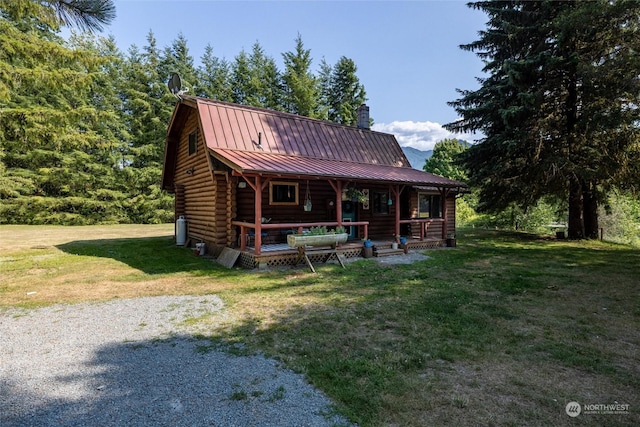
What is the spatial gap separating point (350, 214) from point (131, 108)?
22388 mm

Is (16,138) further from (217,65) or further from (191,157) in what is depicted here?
(217,65)

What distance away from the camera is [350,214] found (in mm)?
12578

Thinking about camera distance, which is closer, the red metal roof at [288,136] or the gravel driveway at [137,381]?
the gravel driveway at [137,381]

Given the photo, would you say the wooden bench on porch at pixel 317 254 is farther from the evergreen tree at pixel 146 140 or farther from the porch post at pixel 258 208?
the evergreen tree at pixel 146 140

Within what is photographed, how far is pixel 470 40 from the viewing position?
15508 millimetres

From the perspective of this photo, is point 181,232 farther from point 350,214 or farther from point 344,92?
point 344,92

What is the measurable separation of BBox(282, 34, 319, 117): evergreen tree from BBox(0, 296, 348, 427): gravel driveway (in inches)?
987

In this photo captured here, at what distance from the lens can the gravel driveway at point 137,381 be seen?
264 centimetres

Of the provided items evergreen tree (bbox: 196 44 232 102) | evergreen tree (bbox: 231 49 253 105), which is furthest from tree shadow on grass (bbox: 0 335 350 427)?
evergreen tree (bbox: 196 44 232 102)

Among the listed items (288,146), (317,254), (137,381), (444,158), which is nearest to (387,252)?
(317,254)

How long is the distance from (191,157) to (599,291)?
12712mm

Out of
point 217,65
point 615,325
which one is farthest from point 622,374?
point 217,65

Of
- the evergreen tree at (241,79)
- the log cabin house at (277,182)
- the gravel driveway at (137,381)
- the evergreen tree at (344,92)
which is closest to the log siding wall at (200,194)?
the log cabin house at (277,182)

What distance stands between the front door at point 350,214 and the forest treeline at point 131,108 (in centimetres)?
1106
